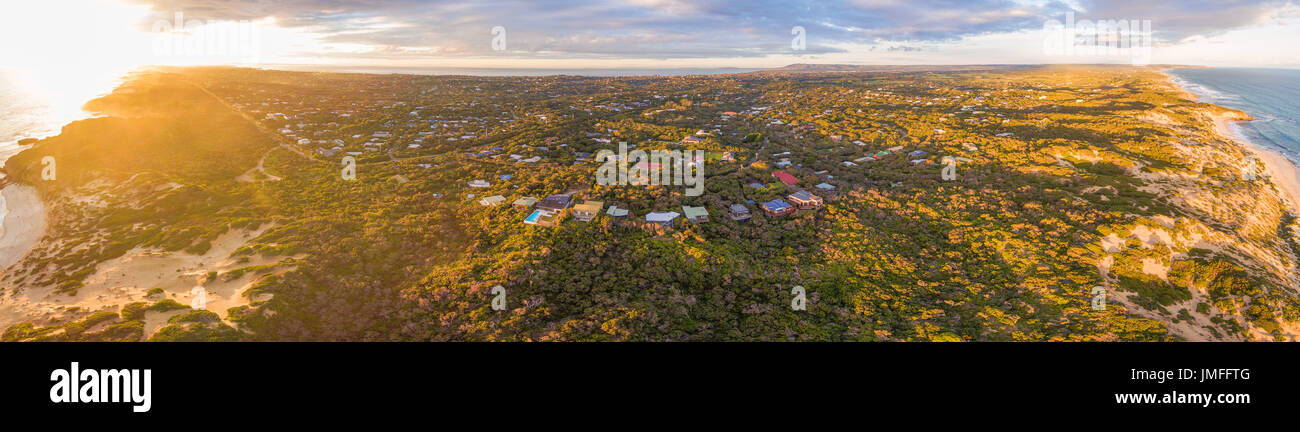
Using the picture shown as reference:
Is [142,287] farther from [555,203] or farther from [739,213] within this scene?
[739,213]

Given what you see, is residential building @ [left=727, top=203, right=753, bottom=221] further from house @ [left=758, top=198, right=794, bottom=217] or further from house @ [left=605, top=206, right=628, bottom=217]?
house @ [left=605, top=206, right=628, bottom=217]

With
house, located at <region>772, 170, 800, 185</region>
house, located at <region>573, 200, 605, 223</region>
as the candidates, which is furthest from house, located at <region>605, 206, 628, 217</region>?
house, located at <region>772, 170, 800, 185</region>

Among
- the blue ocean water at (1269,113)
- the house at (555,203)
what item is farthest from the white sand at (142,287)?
the blue ocean water at (1269,113)

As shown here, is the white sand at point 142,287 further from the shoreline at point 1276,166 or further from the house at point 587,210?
the shoreline at point 1276,166

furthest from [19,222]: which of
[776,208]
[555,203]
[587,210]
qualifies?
[776,208]

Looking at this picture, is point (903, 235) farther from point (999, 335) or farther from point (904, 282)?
point (999, 335)

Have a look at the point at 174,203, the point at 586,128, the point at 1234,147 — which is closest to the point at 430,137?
the point at 586,128
